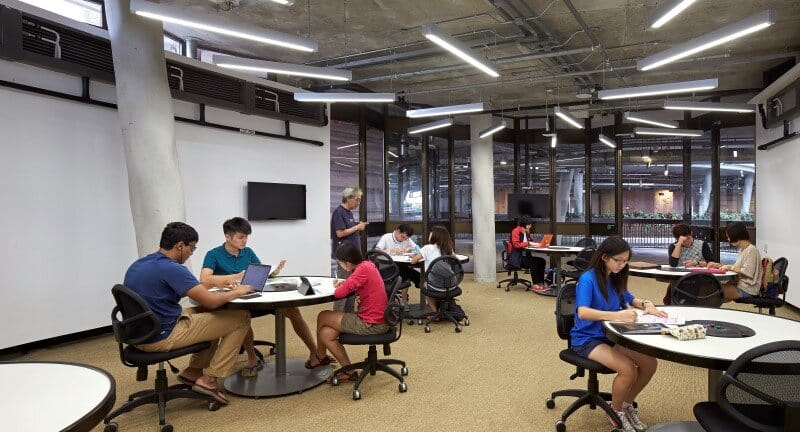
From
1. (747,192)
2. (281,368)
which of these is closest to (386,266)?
(281,368)

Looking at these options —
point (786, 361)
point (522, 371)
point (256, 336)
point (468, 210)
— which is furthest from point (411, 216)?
point (786, 361)

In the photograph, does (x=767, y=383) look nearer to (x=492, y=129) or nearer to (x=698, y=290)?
(x=698, y=290)

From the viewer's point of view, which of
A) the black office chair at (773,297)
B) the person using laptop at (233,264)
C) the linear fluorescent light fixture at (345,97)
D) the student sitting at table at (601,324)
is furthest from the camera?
the linear fluorescent light fixture at (345,97)

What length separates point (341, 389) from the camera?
12.8ft

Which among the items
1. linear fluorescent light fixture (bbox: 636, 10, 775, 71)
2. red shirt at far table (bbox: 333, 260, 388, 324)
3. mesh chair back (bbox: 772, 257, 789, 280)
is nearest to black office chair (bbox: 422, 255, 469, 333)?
red shirt at far table (bbox: 333, 260, 388, 324)

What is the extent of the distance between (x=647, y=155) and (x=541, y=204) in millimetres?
2941

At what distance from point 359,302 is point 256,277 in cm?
82

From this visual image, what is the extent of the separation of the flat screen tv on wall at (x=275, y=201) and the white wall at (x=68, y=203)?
39 centimetres

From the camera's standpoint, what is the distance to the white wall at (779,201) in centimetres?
688

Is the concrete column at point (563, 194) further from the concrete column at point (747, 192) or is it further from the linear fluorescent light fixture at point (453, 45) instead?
the linear fluorescent light fixture at point (453, 45)

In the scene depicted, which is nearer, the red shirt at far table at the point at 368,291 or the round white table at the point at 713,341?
the round white table at the point at 713,341

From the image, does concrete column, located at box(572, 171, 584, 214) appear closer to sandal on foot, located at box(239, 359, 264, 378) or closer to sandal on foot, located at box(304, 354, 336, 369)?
sandal on foot, located at box(304, 354, 336, 369)

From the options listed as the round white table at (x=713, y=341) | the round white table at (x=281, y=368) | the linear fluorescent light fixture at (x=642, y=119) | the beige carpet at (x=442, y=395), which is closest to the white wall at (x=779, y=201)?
the linear fluorescent light fixture at (x=642, y=119)

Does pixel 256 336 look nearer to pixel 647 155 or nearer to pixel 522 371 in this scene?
pixel 522 371
